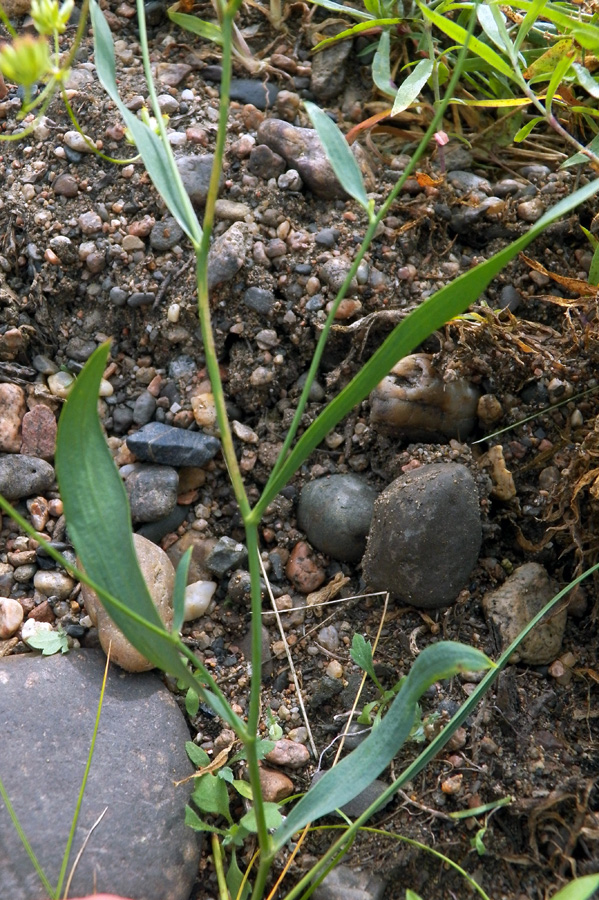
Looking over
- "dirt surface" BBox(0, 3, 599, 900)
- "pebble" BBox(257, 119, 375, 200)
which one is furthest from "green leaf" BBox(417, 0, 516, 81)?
"pebble" BBox(257, 119, 375, 200)

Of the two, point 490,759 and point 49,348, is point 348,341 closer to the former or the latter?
point 49,348

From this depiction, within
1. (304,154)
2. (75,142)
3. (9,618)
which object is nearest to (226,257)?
(304,154)

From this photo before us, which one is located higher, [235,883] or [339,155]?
[339,155]

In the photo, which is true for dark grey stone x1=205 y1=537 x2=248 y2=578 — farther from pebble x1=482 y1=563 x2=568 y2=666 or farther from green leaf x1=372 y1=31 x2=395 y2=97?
green leaf x1=372 y1=31 x2=395 y2=97

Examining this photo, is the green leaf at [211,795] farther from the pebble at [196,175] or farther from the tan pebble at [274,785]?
the pebble at [196,175]

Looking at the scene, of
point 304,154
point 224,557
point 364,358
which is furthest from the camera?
point 304,154

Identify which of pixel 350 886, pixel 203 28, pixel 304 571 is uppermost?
pixel 203 28

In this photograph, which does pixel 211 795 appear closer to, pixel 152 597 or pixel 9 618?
pixel 152 597
